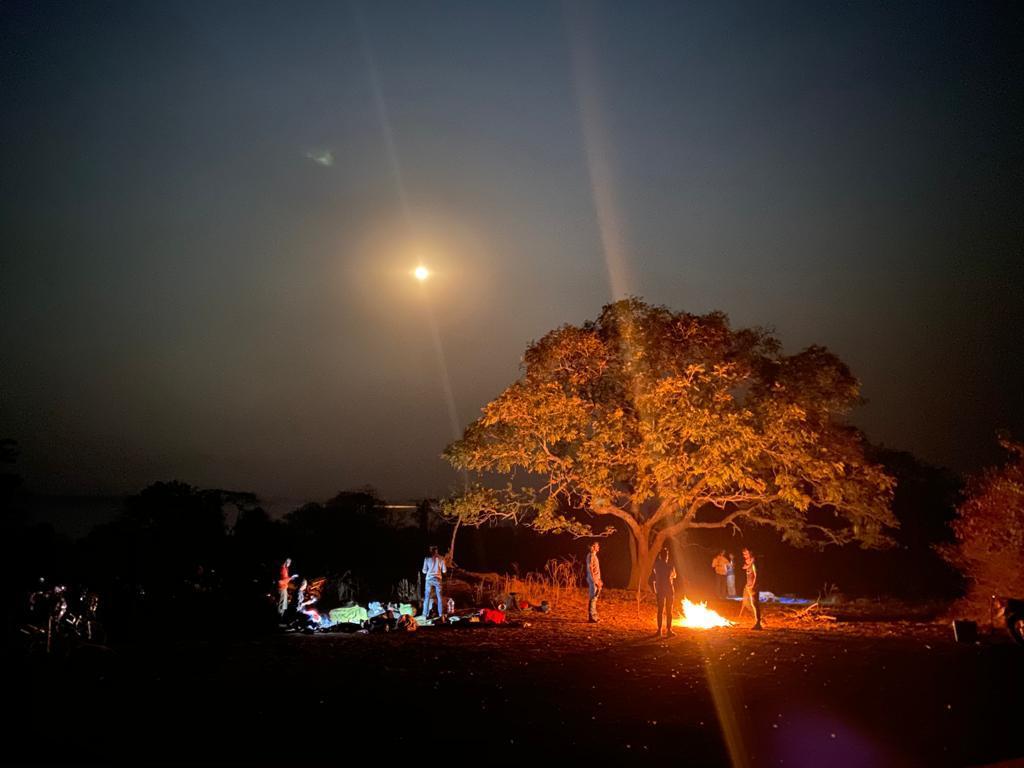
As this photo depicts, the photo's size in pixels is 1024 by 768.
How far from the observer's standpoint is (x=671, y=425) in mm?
19359

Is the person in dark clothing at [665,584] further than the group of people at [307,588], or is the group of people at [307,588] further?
the group of people at [307,588]

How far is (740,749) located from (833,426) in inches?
702

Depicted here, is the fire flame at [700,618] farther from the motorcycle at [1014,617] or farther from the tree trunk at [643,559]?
the tree trunk at [643,559]

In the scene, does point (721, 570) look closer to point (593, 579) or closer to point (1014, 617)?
point (593, 579)

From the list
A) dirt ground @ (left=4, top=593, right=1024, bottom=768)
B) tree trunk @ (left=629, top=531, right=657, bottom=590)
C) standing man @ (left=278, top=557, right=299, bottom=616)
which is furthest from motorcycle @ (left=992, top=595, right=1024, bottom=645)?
standing man @ (left=278, top=557, right=299, bottom=616)

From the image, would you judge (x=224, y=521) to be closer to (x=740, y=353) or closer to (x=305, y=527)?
(x=305, y=527)

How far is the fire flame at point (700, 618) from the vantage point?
17.1 metres

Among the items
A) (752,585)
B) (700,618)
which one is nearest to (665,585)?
(700,618)

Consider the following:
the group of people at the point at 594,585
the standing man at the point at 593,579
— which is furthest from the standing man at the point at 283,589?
the standing man at the point at 593,579

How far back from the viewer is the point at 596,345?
22.5 metres

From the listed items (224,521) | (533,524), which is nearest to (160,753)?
(533,524)

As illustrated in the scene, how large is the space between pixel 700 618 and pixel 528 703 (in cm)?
1031

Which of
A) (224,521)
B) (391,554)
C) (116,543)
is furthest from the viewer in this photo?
(391,554)

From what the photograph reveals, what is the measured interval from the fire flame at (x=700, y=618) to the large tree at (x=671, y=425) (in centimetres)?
333
